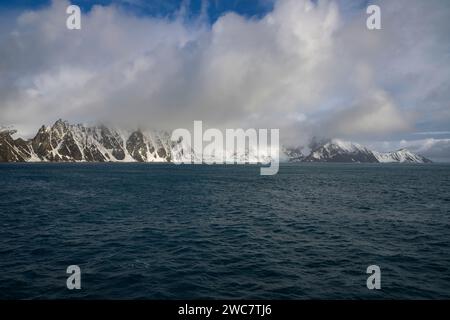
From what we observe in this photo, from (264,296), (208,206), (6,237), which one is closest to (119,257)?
(264,296)

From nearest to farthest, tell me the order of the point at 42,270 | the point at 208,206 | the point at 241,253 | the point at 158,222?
the point at 42,270, the point at 241,253, the point at 158,222, the point at 208,206

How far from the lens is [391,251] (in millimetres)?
31719

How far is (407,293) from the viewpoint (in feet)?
72.5

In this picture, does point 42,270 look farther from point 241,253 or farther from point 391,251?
point 391,251

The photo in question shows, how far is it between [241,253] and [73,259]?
15.6 metres
